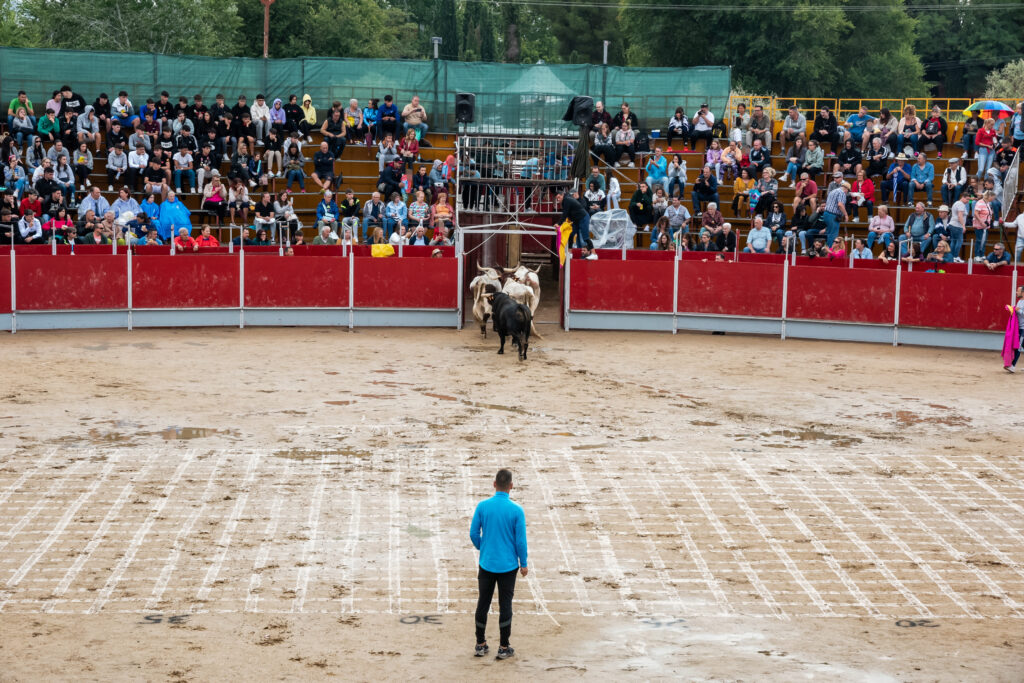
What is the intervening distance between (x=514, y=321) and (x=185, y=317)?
644 cm

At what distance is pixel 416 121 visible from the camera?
30312mm

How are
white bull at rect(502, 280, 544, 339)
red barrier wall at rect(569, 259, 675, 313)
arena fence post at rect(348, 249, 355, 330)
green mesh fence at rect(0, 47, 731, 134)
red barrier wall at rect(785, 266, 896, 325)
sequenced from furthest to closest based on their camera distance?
green mesh fence at rect(0, 47, 731, 134), red barrier wall at rect(569, 259, 675, 313), arena fence post at rect(348, 249, 355, 330), red barrier wall at rect(785, 266, 896, 325), white bull at rect(502, 280, 544, 339)

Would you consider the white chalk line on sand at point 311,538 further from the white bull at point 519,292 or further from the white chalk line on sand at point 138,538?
the white bull at point 519,292

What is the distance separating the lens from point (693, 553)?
443 inches

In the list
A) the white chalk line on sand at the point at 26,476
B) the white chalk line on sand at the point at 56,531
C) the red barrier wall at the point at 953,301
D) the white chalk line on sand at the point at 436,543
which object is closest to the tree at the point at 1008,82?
the red barrier wall at the point at 953,301

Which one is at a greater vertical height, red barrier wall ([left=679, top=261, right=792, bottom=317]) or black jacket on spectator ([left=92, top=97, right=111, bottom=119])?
black jacket on spectator ([left=92, top=97, right=111, bottom=119])

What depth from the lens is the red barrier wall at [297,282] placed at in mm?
23781

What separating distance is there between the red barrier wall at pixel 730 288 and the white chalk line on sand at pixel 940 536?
914 centimetres

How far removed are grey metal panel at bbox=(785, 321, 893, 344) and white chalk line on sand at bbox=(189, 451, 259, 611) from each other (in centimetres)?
1204

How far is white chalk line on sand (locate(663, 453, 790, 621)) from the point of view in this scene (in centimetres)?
1010

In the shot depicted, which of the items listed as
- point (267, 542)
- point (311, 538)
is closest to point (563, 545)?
point (311, 538)

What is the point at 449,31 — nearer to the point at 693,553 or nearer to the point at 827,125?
the point at 827,125

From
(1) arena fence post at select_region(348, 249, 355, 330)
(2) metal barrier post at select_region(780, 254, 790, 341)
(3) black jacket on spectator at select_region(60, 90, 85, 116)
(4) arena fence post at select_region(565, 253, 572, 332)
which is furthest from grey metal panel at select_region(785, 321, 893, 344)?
(3) black jacket on spectator at select_region(60, 90, 85, 116)

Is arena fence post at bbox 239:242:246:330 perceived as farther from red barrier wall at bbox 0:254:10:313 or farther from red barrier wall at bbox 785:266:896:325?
red barrier wall at bbox 785:266:896:325
